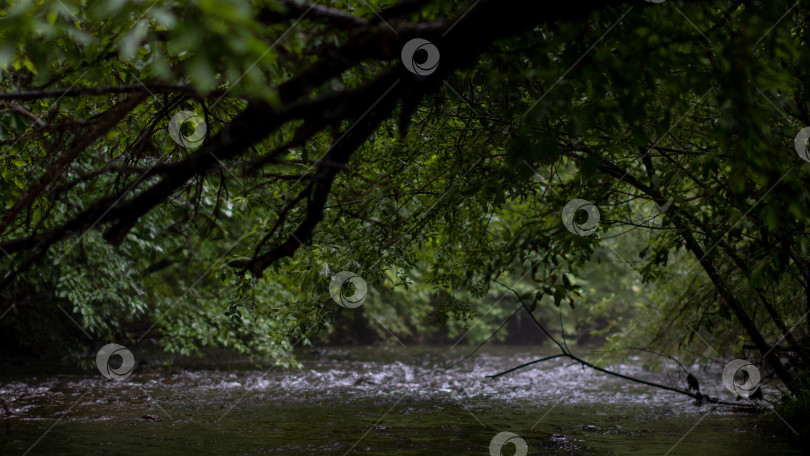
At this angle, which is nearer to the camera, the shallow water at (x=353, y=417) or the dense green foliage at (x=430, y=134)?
the dense green foliage at (x=430, y=134)

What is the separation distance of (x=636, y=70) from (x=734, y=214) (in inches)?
68.2

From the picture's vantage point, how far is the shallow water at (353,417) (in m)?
5.25

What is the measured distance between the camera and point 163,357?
1460 centimetres

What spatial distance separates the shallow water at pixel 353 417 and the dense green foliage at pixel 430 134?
3.48 ft

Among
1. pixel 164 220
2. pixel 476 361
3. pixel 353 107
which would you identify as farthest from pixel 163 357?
pixel 353 107

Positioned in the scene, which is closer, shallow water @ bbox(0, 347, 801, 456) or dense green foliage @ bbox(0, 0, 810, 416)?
dense green foliage @ bbox(0, 0, 810, 416)

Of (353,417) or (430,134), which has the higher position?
(430,134)

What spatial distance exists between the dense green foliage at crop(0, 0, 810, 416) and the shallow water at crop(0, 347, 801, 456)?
3.48ft

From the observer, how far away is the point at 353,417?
7012 mm

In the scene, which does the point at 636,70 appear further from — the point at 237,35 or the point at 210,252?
the point at 210,252

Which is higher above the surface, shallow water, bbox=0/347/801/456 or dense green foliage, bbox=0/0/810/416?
dense green foliage, bbox=0/0/810/416

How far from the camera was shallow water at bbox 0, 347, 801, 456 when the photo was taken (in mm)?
5250

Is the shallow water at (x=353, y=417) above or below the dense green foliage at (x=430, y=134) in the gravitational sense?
below

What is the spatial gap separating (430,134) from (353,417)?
11.8 feet
